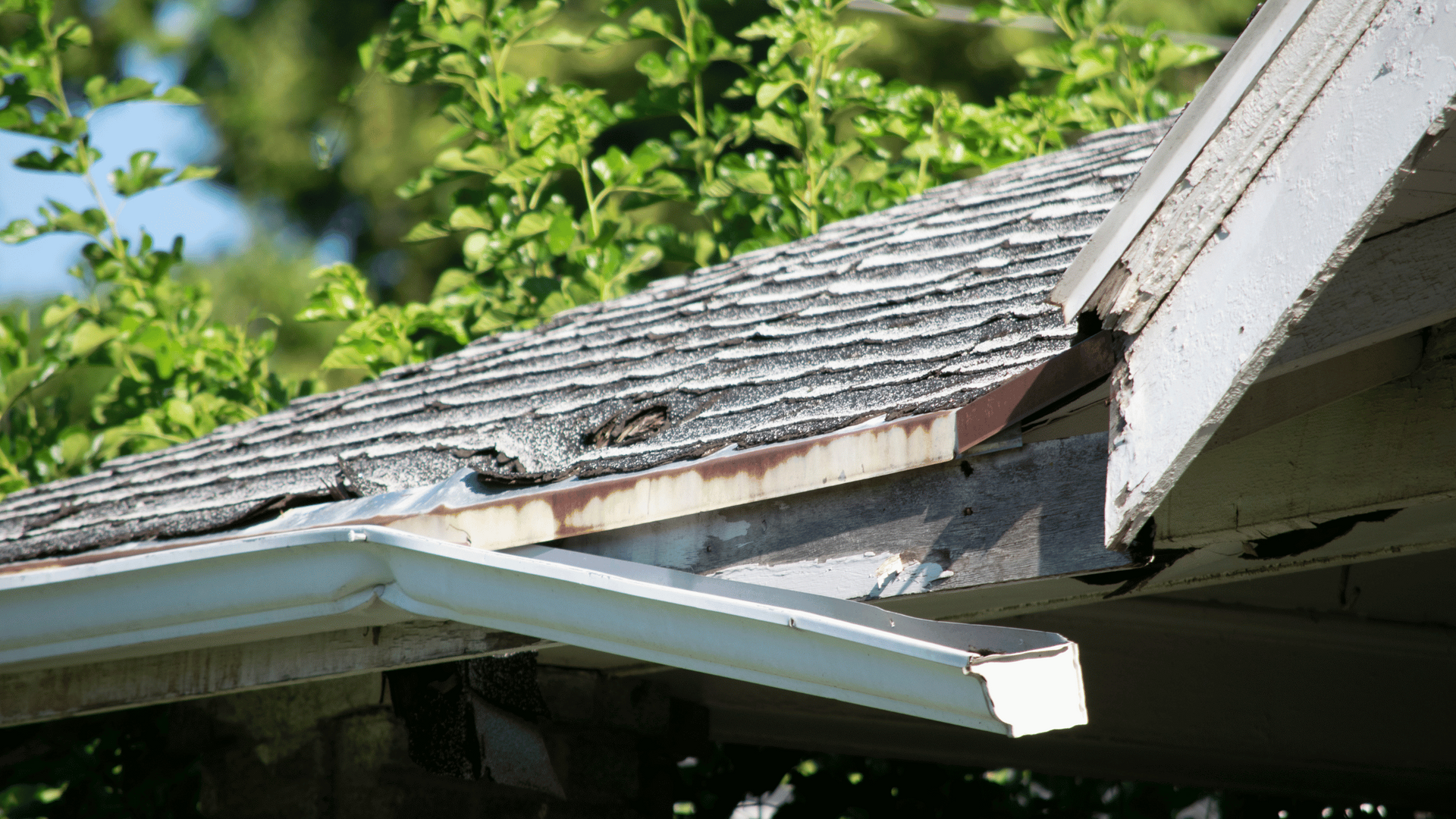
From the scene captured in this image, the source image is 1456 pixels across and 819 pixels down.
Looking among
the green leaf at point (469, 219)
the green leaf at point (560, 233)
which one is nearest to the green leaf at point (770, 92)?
the green leaf at point (560, 233)

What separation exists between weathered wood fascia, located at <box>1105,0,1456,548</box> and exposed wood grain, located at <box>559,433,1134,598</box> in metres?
0.23

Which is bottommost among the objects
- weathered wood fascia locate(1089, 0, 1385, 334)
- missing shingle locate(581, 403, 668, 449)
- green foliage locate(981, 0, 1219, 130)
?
weathered wood fascia locate(1089, 0, 1385, 334)

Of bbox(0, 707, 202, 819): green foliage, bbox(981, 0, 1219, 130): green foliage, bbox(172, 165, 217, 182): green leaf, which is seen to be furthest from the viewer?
bbox(981, 0, 1219, 130): green foliage

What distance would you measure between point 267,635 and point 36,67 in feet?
11.8

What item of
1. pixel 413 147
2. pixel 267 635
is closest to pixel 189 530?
pixel 267 635

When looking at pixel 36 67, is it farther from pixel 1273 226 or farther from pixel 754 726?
pixel 1273 226

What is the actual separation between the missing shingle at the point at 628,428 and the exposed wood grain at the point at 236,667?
0.38 metres

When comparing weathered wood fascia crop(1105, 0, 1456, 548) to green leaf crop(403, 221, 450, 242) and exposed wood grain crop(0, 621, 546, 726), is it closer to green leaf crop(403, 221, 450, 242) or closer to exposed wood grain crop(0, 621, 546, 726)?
exposed wood grain crop(0, 621, 546, 726)

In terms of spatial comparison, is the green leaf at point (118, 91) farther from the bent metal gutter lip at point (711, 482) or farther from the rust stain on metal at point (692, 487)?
the rust stain on metal at point (692, 487)

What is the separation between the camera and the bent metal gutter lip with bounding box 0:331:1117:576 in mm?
1422

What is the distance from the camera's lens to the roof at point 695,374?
1836 millimetres

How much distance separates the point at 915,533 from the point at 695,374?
2.91ft

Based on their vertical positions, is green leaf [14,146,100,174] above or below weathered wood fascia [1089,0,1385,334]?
above

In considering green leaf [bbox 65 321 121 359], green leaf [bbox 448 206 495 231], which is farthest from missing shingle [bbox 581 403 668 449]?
green leaf [bbox 65 321 121 359]
